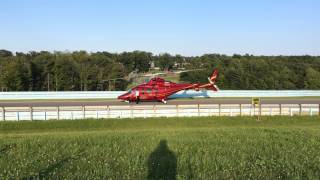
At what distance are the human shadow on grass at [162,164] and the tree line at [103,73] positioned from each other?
67.3 metres

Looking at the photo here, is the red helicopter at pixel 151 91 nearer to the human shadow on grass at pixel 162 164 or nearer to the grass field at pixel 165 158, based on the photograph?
the grass field at pixel 165 158

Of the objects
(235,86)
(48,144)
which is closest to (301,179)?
(48,144)

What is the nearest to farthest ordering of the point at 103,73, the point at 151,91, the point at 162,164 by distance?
the point at 162,164 < the point at 151,91 < the point at 103,73

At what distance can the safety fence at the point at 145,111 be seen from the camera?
30.4m

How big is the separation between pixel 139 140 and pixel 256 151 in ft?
16.3

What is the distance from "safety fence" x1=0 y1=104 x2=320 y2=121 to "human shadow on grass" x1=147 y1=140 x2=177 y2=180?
57.2 feet

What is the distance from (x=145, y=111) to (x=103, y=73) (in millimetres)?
56677

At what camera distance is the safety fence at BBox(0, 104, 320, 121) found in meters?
30.4

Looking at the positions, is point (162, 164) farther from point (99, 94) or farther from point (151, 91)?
point (99, 94)

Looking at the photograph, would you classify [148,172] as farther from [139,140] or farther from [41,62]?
[41,62]

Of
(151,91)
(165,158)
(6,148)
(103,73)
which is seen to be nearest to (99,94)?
(151,91)

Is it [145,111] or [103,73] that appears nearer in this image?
[145,111]

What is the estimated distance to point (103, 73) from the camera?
8712 centimetres

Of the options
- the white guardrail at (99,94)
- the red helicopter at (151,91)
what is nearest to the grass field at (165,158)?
the red helicopter at (151,91)
